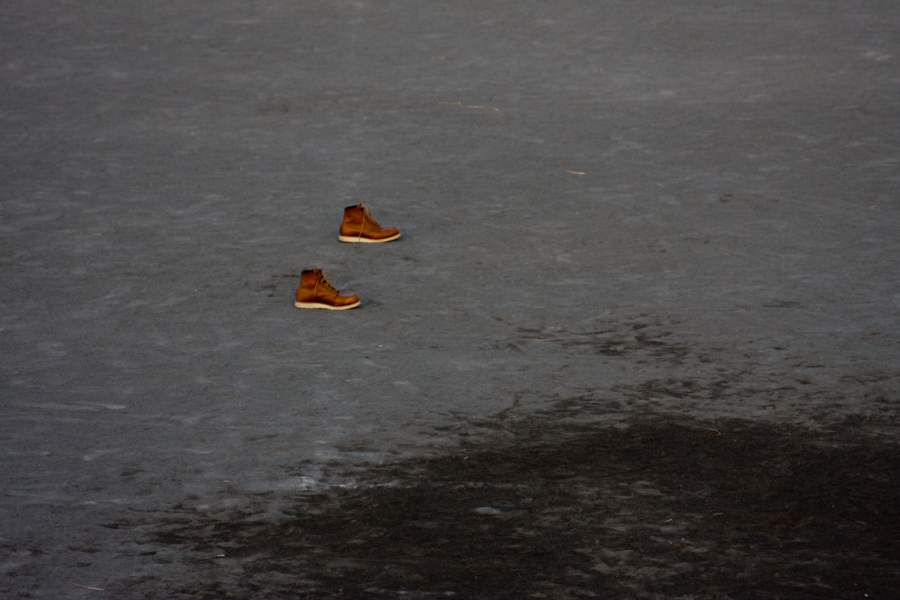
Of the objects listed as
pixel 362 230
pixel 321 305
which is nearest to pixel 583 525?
pixel 321 305

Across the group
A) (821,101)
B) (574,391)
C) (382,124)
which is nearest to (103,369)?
(574,391)

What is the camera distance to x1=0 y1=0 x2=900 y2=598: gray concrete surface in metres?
3.16

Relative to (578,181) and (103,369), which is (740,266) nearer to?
(578,181)

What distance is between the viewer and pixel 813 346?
3.74 metres

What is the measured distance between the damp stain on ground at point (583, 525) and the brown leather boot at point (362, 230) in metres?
2.06

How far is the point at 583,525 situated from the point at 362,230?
2663 mm

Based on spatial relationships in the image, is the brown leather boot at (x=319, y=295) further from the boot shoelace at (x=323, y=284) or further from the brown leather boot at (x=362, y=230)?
the brown leather boot at (x=362, y=230)

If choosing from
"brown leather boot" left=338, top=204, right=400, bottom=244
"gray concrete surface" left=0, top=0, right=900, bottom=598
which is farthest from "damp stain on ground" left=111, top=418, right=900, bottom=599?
"brown leather boot" left=338, top=204, right=400, bottom=244

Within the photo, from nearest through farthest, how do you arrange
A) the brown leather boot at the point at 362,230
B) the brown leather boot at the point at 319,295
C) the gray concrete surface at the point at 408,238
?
the gray concrete surface at the point at 408,238 → the brown leather boot at the point at 319,295 → the brown leather boot at the point at 362,230

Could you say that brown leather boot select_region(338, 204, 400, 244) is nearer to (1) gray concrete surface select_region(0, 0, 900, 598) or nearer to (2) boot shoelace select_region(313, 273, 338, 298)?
(1) gray concrete surface select_region(0, 0, 900, 598)

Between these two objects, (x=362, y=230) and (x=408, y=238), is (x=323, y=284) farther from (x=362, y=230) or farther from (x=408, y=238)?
(x=408, y=238)

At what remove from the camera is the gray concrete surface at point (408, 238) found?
3158 mm

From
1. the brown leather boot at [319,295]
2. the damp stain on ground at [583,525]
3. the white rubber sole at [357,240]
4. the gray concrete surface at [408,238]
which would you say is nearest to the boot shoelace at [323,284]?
the brown leather boot at [319,295]

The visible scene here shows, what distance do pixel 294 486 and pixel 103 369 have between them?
1.19m
